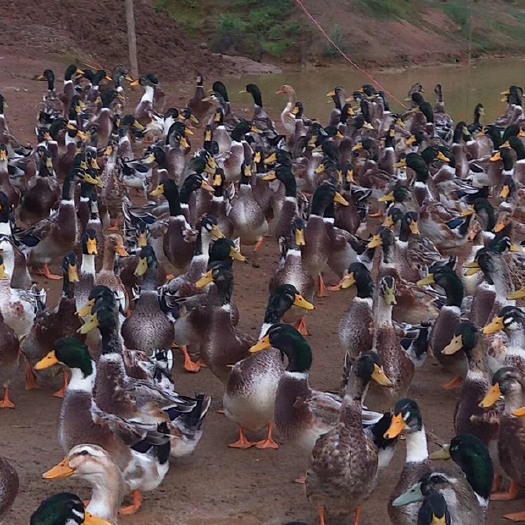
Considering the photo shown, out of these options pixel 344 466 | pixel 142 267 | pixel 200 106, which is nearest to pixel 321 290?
pixel 142 267

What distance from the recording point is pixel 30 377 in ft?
21.2

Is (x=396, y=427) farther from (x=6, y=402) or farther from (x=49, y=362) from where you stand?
(x=6, y=402)

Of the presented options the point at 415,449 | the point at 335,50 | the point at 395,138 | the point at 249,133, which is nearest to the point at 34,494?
the point at 415,449

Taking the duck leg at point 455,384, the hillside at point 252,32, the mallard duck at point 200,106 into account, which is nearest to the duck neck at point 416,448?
the duck leg at point 455,384

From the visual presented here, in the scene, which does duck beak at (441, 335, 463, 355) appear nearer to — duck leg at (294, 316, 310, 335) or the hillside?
duck leg at (294, 316, 310, 335)

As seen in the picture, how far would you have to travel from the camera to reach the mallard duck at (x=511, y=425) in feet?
15.8

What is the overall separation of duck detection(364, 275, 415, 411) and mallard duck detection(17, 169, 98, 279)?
323cm

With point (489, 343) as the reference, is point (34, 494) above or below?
below

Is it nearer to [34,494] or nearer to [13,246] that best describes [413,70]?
[13,246]

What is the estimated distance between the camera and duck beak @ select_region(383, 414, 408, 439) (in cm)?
459

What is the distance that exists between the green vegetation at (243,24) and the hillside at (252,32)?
3 cm

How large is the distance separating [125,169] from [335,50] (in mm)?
18229

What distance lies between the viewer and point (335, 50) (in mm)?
28078

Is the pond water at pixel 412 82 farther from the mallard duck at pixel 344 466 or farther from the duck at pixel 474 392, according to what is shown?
the mallard duck at pixel 344 466
